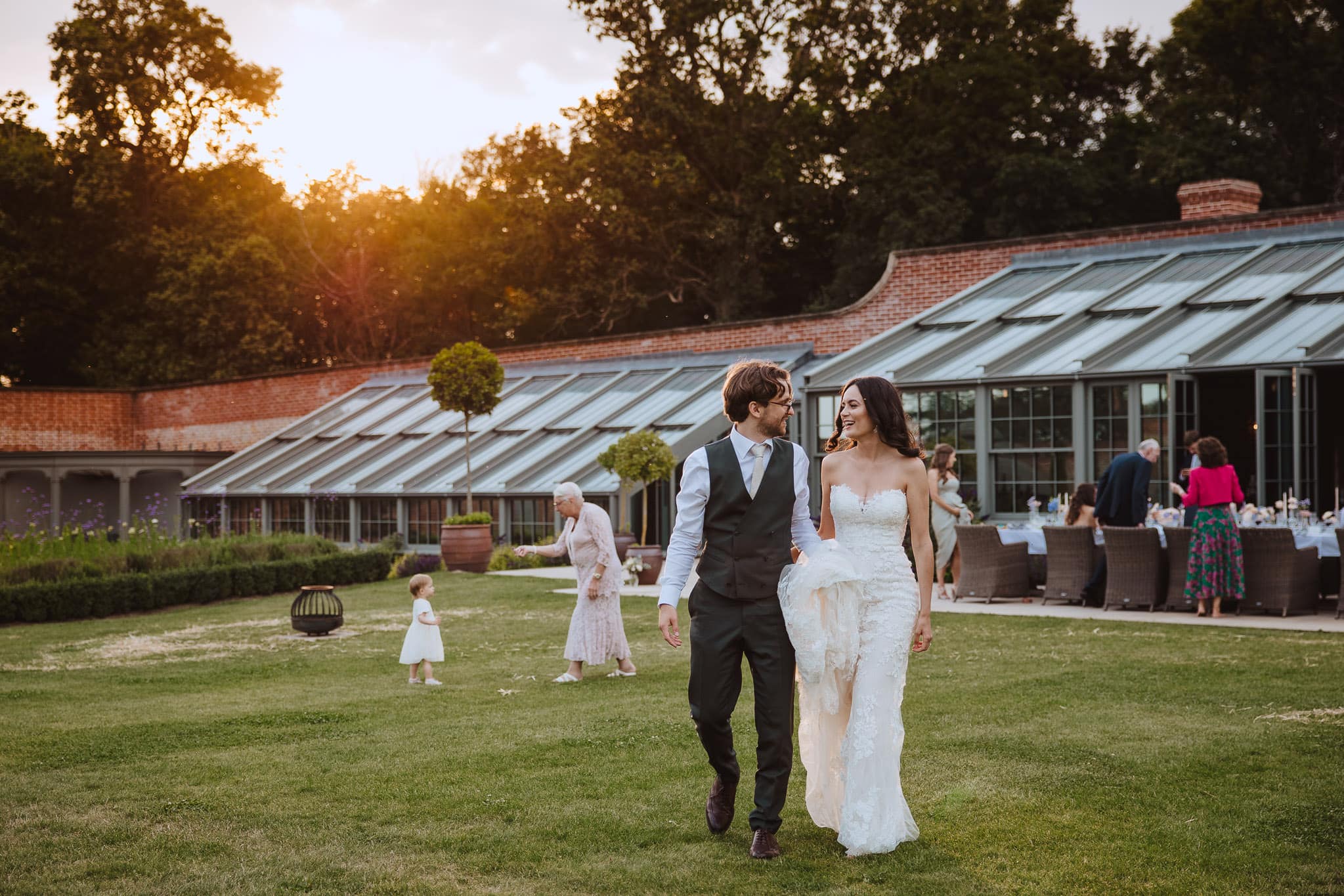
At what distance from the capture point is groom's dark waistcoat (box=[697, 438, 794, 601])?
488 cm

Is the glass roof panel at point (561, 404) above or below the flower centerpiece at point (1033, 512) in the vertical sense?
above

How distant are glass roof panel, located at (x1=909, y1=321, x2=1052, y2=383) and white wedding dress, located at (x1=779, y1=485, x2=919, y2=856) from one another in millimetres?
11433

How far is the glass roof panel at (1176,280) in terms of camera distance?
16703mm

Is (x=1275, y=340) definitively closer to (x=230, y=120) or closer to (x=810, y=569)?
(x=810, y=569)

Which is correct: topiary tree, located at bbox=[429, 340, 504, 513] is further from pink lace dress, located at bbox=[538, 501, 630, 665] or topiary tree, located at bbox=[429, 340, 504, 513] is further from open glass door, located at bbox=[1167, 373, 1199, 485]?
pink lace dress, located at bbox=[538, 501, 630, 665]

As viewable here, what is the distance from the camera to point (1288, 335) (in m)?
14.2

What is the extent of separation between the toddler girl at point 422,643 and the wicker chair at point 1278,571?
7235mm

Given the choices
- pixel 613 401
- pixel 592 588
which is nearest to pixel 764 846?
pixel 592 588

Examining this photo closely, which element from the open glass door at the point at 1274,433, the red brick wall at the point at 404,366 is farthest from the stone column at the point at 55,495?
the open glass door at the point at 1274,433

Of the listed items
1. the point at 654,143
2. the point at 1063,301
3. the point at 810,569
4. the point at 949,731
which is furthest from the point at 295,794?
the point at 654,143

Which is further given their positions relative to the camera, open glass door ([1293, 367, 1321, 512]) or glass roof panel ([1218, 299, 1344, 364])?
glass roof panel ([1218, 299, 1344, 364])

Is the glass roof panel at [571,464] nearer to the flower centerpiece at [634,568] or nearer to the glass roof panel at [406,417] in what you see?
the flower centerpiece at [634,568]

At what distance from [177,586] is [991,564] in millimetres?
9638

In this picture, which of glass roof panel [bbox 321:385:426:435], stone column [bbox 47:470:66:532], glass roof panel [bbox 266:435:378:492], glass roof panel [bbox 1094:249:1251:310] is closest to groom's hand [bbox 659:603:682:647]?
glass roof panel [bbox 1094:249:1251:310]
